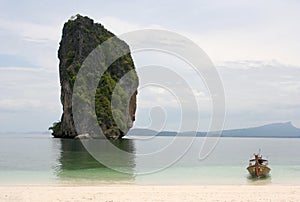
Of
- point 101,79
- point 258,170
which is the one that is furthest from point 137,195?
point 101,79

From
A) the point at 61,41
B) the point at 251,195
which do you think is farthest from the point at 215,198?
the point at 61,41

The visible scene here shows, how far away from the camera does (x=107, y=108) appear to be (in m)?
91.4

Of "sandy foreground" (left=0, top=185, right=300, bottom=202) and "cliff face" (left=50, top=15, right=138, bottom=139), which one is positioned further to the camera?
"cliff face" (left=50, top=15, right=138, bottom=139)

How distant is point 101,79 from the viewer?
9350 centimetres

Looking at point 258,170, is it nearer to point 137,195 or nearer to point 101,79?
point 137,195

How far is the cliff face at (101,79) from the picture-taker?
3605 inches

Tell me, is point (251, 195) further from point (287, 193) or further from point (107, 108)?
point (107, 108)

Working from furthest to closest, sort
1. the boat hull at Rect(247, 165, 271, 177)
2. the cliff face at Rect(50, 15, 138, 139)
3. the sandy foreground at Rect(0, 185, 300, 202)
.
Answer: the cliff face at Rect(50, 15, 138, 139), the boat hull at Rect(247, 165, 271, 177), the sandy foreground at Rect(0, 185, 300, 202)

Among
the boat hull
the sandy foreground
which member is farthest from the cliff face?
the sandy foreground

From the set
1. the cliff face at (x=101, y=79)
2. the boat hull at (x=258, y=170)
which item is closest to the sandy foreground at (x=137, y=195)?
the boat hull at (x=258, y=170)

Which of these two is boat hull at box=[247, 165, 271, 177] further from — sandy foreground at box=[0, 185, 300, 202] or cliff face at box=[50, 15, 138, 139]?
cliff face at box=[50, 15, 138, 139]

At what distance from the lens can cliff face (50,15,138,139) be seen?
91562 millimetres

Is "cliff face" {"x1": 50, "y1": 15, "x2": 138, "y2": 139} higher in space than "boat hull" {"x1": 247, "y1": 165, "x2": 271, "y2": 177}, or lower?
higher

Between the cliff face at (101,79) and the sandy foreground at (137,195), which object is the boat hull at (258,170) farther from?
the cliff face at (101,79)
